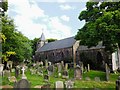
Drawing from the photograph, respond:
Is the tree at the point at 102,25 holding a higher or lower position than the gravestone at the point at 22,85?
higher

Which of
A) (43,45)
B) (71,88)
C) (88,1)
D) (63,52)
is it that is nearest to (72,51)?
(63,52)

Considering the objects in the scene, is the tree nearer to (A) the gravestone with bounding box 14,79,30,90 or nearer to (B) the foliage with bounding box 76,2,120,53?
(B) the foliage with bounding box 76,2,120,53

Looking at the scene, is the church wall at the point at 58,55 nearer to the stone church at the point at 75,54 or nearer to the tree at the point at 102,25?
the stone church at the point at 75,54

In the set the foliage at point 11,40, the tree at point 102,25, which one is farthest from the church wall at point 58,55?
the tree at point 102,25

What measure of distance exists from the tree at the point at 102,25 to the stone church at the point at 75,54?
1103 cm

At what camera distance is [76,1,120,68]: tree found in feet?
78.8

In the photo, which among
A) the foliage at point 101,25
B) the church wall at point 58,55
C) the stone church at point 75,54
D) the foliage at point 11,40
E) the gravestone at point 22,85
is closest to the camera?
the gravestone at point 22,85

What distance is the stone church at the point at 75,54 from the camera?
43.5 m

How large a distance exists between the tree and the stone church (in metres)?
11.0

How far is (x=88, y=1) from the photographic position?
29.1 meters

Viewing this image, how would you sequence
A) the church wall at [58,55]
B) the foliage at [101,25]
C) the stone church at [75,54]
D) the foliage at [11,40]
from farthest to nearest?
the church wall at [58,55]
the stone church at [75,54]
the foliage at [11,40]
the foliage at [101,25]

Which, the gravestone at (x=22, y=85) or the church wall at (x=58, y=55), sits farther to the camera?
the church wall at (x=58, y=55)

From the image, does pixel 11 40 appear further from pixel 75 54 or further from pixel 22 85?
pixel 75 54

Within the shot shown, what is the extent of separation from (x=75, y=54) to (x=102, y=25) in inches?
1344
